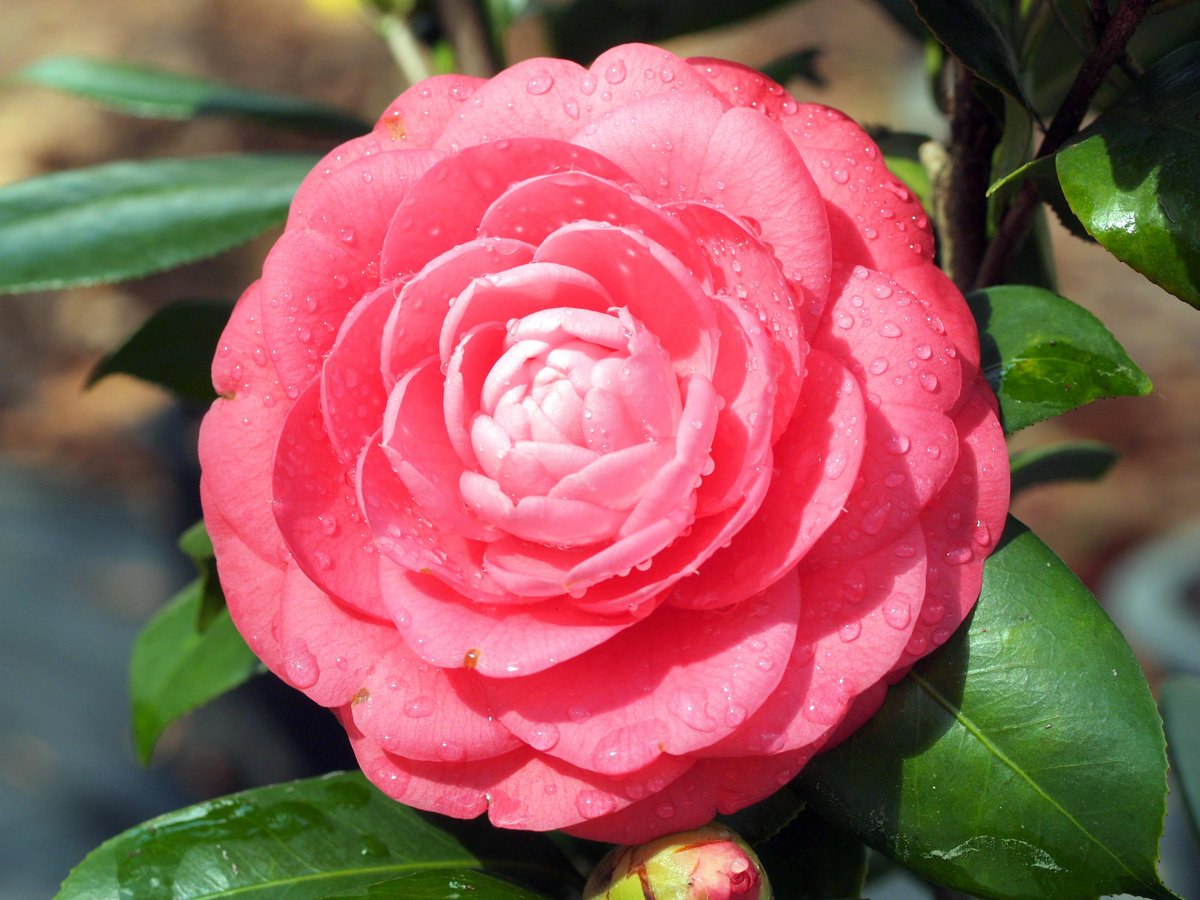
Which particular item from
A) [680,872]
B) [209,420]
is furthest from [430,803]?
[209,420]

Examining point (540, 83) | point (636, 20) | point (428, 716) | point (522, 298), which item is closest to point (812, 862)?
point (428, 716)

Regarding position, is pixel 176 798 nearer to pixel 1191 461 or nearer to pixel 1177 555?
pixel 1177 555

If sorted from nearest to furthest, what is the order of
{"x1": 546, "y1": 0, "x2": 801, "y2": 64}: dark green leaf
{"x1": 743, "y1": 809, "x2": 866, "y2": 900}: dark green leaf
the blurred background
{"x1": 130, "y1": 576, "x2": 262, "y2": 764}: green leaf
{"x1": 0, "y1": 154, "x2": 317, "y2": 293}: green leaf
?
{"x1": 743, "y1": 809, "x2": 866, "y2": 900}: dark green leaf
{"x1": 0, "y1": 154, "x2": 317, "y2": 293}: green leaf
{"x1": 130, "y1": 576, "x2": 262, "y2": 764}: green leaf
{"x1": 546, "y1": 0, "x2": 801, "y2": 64}: dark green leaf
the blurred background

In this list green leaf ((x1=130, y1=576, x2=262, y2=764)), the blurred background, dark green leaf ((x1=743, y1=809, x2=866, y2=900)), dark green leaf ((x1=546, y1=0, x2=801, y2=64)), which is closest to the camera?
dark green leaf ((x1=743, y1=809, x2=866, y2=900))

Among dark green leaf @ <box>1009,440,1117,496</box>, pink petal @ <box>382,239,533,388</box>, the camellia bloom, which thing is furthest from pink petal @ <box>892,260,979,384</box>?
dark green leaf @ <box>1009,440,1117,496</box>

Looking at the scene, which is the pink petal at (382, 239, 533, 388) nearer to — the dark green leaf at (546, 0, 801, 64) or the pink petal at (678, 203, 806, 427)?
the pink petal at (678, 203, 806, 427)
